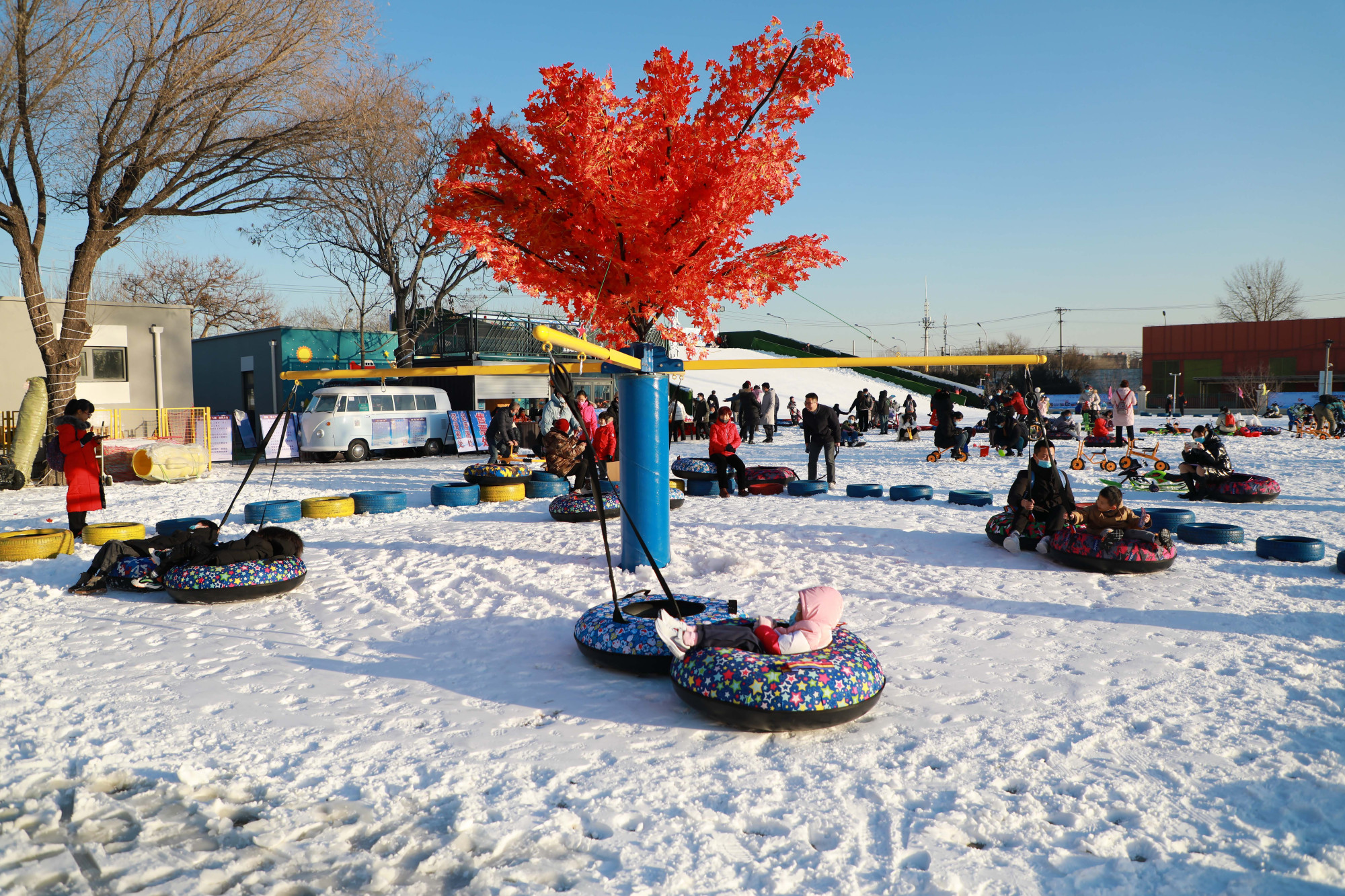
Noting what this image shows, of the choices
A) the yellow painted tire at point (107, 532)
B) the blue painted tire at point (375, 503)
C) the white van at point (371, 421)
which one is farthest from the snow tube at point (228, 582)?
the white van at point (371, 421)

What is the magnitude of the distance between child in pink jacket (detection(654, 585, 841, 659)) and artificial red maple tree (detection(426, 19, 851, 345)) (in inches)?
175

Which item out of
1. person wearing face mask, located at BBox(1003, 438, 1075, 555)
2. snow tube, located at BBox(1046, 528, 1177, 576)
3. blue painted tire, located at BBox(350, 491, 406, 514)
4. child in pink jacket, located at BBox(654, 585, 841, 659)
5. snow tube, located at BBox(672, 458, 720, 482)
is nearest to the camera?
child in pink jacket, located at BBox(654, 585, 841, 659)

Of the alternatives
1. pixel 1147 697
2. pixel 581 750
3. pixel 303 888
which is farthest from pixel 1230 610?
pixel 303 888

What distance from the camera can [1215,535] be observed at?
9617 mm

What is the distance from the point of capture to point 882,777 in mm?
4203

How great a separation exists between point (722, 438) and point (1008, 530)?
563cm

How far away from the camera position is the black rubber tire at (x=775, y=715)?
454 centimetres

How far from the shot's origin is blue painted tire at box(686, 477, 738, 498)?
1467cm

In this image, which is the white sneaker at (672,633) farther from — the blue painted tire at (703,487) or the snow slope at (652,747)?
the blue painted tire at (703,487)

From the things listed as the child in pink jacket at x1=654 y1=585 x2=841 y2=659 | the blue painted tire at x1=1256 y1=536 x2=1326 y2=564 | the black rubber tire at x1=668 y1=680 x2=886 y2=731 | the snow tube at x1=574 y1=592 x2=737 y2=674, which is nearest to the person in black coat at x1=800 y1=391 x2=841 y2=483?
the blue painted tire at x1=1256 y1=536 x2=1326 y2=564

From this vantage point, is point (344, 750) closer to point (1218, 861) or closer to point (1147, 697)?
point (1218, 861)

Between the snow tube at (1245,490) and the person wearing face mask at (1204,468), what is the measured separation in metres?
0.11

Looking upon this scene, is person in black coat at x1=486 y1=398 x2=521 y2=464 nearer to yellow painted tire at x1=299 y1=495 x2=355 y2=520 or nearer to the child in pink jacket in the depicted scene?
yellow painted tire at x1=299 y1=495 x2=355 y2=520

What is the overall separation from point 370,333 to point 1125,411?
27.2 meters
